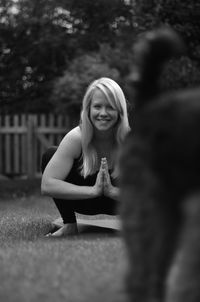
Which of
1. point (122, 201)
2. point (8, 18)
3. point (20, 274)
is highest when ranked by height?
point (8, 18)

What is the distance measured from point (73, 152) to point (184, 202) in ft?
10.1

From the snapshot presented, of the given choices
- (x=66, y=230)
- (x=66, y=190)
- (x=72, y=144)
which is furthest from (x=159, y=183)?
(x=66, y=230)

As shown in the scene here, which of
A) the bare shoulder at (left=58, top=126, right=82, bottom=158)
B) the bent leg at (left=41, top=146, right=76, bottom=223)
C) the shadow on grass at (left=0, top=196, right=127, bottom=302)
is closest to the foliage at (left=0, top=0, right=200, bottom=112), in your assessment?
the bent leg at (left=41, top=146, right=76, bottom=223)

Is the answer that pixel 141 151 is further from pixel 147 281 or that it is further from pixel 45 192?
pixel 45 192

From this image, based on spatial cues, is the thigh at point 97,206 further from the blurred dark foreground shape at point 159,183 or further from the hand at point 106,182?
the blurred dark foreground shape at point 159,183

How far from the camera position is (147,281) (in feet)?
7.36

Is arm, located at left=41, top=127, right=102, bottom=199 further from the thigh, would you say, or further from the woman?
the thigh

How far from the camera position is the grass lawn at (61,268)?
2.74 metres

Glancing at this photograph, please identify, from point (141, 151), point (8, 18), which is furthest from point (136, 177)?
point (8, 18)

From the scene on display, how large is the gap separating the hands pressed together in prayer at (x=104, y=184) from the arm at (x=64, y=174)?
0.02 m

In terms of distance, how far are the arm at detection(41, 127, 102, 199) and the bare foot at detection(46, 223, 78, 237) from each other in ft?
1.33

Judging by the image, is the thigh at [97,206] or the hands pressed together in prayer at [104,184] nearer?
the hands pressed together in prayer at [104,184]

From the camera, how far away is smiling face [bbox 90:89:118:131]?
4.93 meters

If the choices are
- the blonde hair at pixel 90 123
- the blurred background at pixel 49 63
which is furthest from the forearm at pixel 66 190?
the blurred background at pixel 49 63
